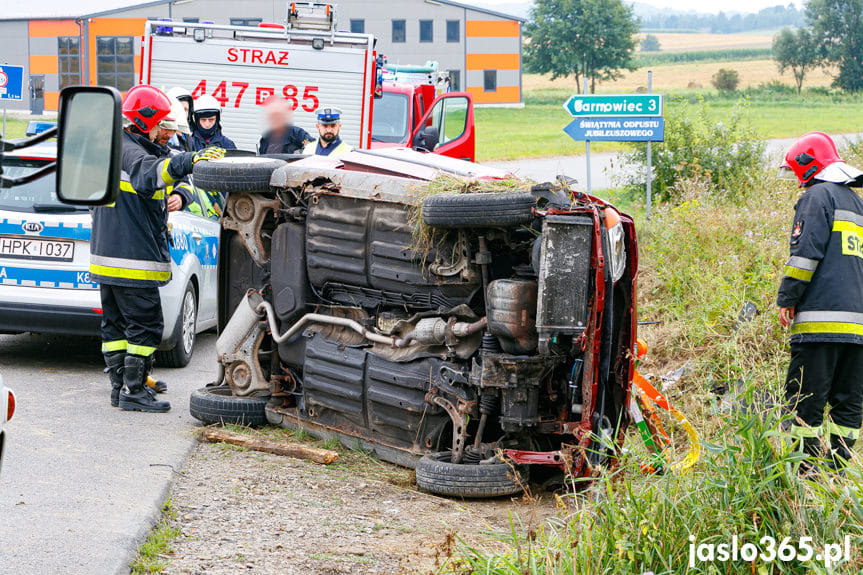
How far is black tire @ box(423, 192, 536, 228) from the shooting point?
5.11m

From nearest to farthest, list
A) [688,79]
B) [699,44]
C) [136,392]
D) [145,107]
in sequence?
[145,107] < [136,392] < [688,79] < [699,44]

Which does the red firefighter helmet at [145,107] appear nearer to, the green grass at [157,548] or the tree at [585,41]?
the green grass at [157,548]

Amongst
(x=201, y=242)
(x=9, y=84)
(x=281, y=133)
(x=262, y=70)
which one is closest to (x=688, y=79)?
(x=9, y=84)

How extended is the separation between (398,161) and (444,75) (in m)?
12.2

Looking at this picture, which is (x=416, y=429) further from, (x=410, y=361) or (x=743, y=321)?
(x=743, y=321)

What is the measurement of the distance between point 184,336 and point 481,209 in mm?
3901

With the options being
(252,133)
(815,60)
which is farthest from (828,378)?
(815,60)

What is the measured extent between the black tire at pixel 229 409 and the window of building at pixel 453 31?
192 feet

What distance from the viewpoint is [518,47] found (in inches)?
2571

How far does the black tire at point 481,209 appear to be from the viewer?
5113 mm

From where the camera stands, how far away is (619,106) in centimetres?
1055

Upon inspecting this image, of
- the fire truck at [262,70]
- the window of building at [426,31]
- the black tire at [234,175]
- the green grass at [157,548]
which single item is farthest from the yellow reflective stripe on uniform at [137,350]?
the window of building at [426,31]

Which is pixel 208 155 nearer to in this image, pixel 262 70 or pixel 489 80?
pixel 262 70

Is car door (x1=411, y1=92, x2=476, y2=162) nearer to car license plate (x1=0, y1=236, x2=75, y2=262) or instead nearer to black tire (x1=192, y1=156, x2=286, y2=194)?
car license plate (x1=0, y1=236, x2=75, y2=262)
